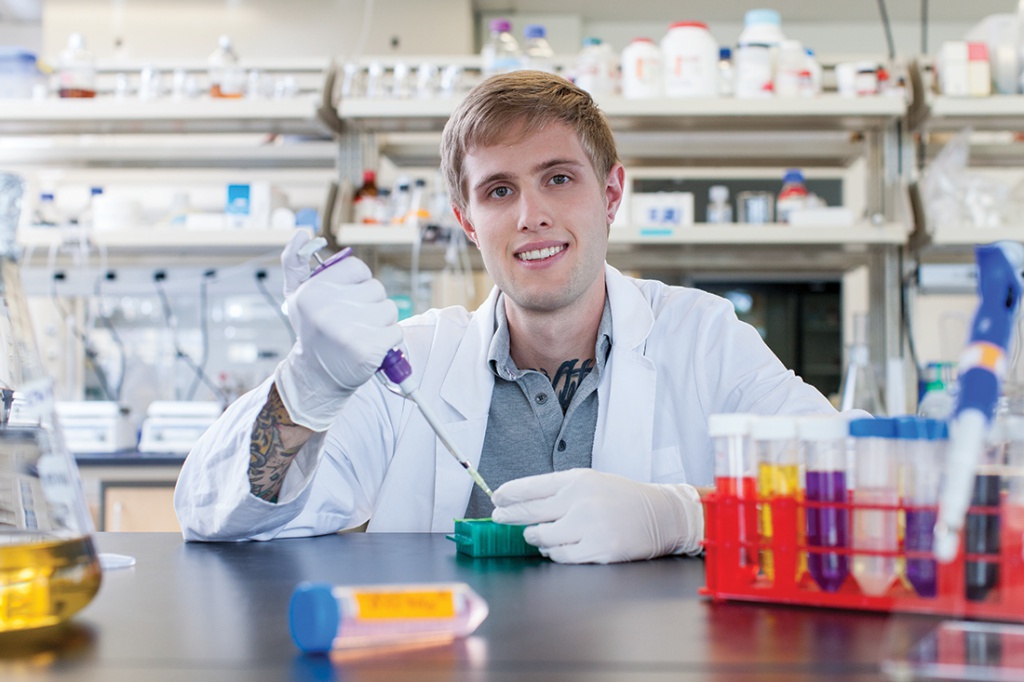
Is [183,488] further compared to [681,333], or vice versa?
[681,333]

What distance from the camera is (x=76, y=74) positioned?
9.80 feet

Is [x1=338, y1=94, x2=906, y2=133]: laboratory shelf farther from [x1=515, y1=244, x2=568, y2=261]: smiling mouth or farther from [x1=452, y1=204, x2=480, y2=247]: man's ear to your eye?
[x1=515, y1=244, x2=568, y2=261]: smiling mouth

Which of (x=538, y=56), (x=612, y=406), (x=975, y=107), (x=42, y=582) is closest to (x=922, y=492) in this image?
(x=42, y=582)

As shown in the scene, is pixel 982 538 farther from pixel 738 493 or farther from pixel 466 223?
pixel 466 223

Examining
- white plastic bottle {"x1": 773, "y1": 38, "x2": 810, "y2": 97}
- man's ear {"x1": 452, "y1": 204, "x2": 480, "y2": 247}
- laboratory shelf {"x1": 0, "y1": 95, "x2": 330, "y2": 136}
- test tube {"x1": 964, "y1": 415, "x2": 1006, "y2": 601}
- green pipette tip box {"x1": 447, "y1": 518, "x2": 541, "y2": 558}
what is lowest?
green pipette tip box {"x1": 447, "y1": 518, "x2": 541, "y2": 558}

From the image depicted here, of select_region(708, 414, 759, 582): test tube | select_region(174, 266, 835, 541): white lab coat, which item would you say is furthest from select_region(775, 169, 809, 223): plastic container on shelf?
select_region(708, 414, 759, 582): test tube

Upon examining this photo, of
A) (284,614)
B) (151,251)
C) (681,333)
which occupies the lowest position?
(284,614)

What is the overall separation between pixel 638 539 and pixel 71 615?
1.75 feet

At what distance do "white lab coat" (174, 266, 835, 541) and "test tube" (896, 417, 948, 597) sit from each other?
77cm

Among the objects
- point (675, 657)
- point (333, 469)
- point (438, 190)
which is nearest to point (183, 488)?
point (333, 469)

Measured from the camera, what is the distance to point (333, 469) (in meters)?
1.54

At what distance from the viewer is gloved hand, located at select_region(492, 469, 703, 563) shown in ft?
3.17

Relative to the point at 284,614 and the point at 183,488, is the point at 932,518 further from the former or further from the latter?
the point at 183,488

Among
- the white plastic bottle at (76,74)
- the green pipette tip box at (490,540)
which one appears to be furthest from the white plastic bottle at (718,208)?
the green pipette tip box at (490,540)
